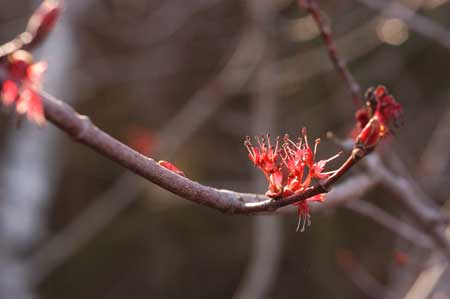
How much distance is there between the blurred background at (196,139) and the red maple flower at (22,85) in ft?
7.52

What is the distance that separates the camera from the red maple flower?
1039 mm

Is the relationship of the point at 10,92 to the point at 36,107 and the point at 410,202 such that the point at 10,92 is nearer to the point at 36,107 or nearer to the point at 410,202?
the point at 36,107

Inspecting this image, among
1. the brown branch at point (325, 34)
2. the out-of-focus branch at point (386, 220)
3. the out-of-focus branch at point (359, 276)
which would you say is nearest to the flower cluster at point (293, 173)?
the brown branch at point (325, 34)

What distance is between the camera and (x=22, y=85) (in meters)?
1.06

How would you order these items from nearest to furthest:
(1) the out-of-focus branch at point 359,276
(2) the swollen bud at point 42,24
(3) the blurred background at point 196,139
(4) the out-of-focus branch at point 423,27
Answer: (2) the swollen bud at point 42,24 < (4) the out-of-focus branch at point 423,27 < (1) the out-of-focus branch at point 359,276 < (3) the blurred background at point 196,139

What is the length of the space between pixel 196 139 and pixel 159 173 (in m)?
4.08

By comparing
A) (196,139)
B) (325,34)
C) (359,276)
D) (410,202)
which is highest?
(325,34)

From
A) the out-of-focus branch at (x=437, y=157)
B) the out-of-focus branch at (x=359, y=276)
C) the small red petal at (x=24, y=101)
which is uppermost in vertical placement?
the small red petal at (x=24, y=101)

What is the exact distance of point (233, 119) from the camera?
15.3ft

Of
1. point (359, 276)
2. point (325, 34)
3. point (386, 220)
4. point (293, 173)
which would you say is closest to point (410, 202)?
point (386, 220)

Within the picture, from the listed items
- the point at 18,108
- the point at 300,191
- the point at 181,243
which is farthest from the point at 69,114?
the point at 181,243

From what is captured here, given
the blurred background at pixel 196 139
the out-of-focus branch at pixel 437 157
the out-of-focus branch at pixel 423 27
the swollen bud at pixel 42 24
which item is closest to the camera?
the swollen bud at pixel 42 24

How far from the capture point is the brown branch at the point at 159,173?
0.90 m

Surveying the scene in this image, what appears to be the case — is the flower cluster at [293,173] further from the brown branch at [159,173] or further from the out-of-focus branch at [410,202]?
the out-of-focus branch at [410,202]
